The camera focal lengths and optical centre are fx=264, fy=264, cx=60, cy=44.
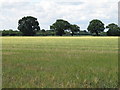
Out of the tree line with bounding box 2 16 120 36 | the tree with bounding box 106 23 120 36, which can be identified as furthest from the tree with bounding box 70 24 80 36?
the tree with bounding box 106 23 120 36

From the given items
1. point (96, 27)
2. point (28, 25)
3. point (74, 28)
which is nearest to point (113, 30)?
point (96, 27)

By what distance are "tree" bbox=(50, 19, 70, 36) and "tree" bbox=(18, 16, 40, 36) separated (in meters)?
9.20

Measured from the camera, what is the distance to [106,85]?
7.06 meters

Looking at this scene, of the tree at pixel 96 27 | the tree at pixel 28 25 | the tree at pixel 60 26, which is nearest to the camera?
the tree at pixel 28 25

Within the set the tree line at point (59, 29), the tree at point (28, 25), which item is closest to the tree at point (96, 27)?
the tree line at point (59, 29)

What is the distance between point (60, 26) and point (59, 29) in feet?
8.00

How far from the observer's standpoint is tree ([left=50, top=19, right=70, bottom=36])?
105 m

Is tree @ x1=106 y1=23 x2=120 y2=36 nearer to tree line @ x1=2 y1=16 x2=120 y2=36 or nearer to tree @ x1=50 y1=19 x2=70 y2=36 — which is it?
tree line @ x1=2 y1=16 x2=120 y2=36

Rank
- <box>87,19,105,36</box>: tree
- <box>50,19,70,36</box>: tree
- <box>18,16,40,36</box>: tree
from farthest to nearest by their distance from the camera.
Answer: <box>87,19,105,36</box>: tree → <box>50,19,70,36</box>: tree → <box>18,16,40,36</box>: tree

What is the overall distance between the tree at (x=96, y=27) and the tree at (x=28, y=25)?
2430cm

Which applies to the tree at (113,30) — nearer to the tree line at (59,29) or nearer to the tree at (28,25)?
the tree line at (59,29)

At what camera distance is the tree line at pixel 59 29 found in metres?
97.3

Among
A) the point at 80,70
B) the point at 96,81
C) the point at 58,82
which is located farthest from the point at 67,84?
the point at 80,70

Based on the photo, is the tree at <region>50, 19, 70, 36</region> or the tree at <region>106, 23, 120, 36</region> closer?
the tree at <region>106, 23, 120, 36</region>
